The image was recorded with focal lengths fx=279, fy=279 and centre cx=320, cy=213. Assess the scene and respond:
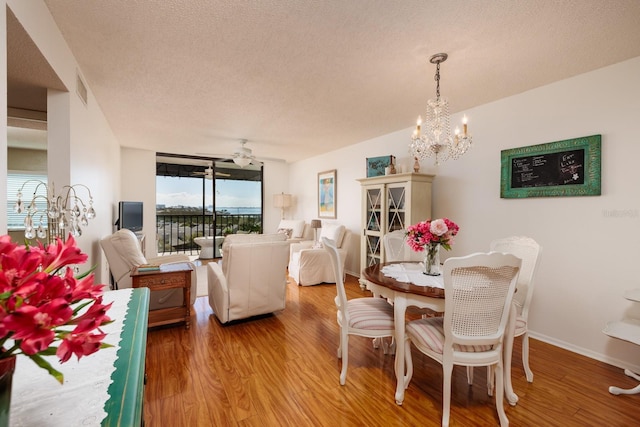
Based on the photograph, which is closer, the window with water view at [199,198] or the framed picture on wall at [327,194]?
the framed picture on wall at [327,194]

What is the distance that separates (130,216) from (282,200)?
3085 millimetres

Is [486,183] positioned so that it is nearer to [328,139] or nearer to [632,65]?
[632,65]

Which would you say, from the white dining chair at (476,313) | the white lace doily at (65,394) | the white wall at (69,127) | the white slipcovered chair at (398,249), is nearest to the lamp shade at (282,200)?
the white wall at (69,127)

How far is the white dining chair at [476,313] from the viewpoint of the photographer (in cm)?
153

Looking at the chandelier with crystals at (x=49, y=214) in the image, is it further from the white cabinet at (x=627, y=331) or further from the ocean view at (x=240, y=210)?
the ocean view at (x=240, y=210)

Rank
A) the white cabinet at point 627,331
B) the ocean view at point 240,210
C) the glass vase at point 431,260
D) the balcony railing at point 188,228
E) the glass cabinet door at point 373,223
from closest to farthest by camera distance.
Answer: the white cabinet at point 627,331
the glass vase at point 431,260
the glass cabinet door at point 373,223
the balcony railing at point 188,228
the ocean view at point 240,210

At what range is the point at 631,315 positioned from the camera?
218 centimetres

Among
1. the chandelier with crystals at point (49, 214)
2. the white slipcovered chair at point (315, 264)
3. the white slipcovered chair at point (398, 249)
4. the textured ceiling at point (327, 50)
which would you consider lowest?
the white slipcovered chair at point (315, 264)

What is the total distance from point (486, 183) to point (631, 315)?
1.57 m

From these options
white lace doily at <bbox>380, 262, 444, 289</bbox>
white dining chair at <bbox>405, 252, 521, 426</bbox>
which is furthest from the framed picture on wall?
white dining chair at <bbox>405, 252, 521, 426</bbox>

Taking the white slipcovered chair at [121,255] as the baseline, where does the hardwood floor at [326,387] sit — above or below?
below

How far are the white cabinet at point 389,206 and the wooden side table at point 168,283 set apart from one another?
2407 mm

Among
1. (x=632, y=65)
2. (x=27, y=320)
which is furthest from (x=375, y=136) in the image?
(x=27, y=320)

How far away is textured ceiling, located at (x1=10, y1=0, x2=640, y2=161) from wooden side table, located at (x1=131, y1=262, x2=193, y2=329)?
5.85ft
